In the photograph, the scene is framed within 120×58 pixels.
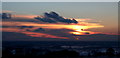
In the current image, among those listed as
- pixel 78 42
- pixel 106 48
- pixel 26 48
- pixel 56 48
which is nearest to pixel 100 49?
pixel 106 48

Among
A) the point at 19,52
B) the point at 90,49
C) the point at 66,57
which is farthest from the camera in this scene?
the point at 90,49

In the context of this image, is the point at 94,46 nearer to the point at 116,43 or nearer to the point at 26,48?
the point at 116,43

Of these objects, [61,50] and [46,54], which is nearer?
[46,54]

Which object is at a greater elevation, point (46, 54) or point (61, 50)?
point (61, 50)

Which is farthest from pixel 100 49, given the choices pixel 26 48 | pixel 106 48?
pixel 26 48

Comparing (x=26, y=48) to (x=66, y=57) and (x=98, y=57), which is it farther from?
(x=98, y=57)

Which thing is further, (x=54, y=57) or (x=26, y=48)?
(x=26, y=48)

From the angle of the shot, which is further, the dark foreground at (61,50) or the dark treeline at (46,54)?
the dark foreground at (61,50)

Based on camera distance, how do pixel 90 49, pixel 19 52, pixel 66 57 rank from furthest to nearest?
pixel 90 49 < pixel 19 52 < pixel 66 57

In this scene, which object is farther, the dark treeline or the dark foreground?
the dark foreground
